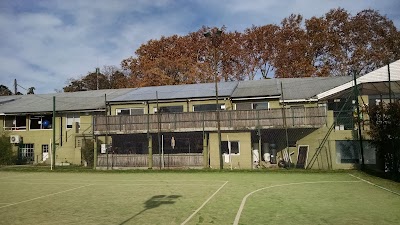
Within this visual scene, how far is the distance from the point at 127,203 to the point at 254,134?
16.2 m

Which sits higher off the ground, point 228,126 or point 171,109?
point 171,109

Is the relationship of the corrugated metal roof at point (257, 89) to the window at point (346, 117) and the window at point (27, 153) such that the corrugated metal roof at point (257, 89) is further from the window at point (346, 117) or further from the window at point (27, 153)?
the window at point (27, 153)

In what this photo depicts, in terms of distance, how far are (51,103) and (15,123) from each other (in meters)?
4.15

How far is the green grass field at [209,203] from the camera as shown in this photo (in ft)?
30.1

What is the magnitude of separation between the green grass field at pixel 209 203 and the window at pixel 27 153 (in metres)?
18.4

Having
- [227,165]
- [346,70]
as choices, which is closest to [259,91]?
[227,165]

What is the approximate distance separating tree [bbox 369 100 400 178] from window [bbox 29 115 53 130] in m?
29.4

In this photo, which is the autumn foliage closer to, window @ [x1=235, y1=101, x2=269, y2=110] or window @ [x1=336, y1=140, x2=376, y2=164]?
window @ [x1=235, y1=101, x2=269, y2=110]

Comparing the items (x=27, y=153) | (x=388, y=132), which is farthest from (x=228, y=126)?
(x=27, y=153)

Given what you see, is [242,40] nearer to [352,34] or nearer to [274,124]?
[352,34]

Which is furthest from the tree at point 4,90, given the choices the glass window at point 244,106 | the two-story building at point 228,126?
the glass window at point 244,106

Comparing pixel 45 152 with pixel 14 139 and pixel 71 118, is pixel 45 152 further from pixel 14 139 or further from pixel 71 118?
pixel 71 118

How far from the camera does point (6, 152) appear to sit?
3253cm

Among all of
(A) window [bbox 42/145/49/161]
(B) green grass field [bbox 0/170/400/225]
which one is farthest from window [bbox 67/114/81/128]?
(B) green grass field [bbox 0/170/400/225]
